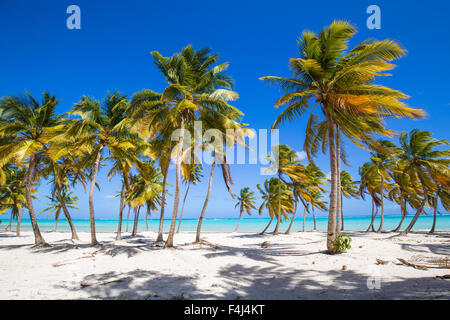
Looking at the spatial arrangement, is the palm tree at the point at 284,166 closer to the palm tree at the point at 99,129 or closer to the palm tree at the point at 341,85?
the palm tree at the point at 341,85

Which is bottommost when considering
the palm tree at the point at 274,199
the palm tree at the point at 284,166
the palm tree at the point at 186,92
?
the palm tree at the point at 274,199

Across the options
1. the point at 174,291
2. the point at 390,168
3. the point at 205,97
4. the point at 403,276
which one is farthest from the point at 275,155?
the point at 174,291

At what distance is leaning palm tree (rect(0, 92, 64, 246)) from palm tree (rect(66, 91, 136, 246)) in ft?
4.01

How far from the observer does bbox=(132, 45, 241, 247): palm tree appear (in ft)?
33.6

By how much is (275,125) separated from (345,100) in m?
3.43

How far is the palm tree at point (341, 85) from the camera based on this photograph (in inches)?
302

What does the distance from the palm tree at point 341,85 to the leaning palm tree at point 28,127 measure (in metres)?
11.9

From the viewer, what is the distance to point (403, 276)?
518 centimetres

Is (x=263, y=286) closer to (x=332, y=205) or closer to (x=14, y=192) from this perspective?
(x=332, y=205)

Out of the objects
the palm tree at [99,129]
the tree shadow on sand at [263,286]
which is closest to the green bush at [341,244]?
the tree shadow on sand at [263,286]

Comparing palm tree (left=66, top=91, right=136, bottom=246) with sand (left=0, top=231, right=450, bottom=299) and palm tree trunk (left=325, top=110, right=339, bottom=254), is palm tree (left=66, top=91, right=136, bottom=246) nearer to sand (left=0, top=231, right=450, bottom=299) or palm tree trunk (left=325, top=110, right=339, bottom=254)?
sand (left=0, top=231, right=450, bottom=299)

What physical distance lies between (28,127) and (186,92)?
919 centimetres

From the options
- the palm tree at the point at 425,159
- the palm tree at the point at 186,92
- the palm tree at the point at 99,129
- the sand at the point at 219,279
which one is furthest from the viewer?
the palm tree at the point at 425,159
